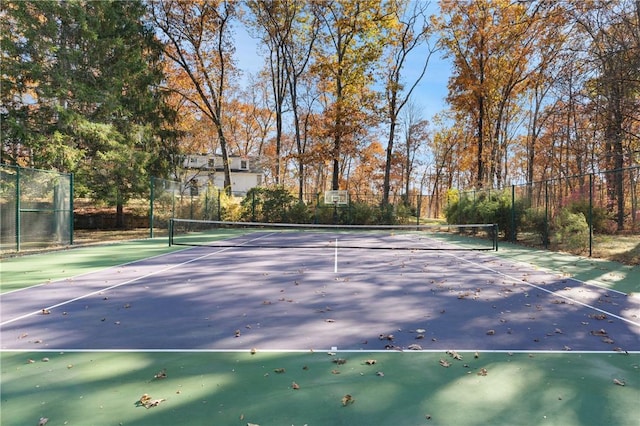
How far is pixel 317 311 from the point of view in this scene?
580cm

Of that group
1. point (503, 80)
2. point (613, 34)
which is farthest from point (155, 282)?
point (503, 80)

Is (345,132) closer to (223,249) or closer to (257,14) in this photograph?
(257,14)

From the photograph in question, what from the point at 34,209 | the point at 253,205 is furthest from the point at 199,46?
the point at 34,209

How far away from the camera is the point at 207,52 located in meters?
29.6

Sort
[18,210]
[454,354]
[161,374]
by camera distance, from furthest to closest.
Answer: [18,210] < [454,354] < [161,374]

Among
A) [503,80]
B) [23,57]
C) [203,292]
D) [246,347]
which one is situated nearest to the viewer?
[246,347]

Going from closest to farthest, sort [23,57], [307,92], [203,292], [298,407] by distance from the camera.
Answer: [298,407] < [203,292] < [23,57] < [307,92]

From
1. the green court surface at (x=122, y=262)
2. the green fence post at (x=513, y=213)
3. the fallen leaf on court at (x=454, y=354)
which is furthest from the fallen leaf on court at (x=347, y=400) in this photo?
the green fence post at (x=513, y=213)

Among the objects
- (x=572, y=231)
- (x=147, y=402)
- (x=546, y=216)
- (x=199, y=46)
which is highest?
(x=199, y=46)

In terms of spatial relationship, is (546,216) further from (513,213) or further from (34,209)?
(34,209)

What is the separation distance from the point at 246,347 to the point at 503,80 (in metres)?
28.0

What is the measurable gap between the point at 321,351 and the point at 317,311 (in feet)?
5.28

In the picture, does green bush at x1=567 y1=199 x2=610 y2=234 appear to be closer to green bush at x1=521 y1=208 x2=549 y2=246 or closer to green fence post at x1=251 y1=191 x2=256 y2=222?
green bush at x1=521 y1=208 x2=549 y2=246

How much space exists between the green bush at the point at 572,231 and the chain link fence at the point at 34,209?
17125 millimetres
